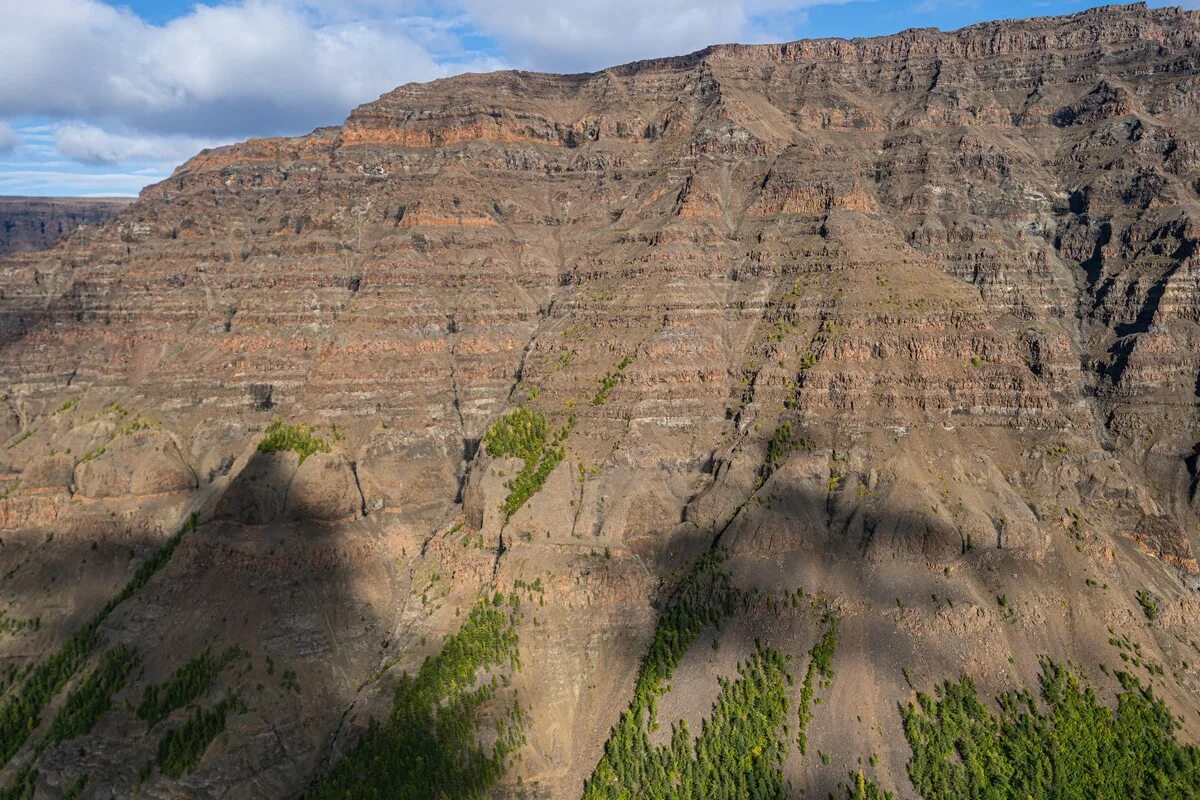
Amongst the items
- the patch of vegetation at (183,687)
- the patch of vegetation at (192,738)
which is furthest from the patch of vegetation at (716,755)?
the patch of vegetation at (183,687)

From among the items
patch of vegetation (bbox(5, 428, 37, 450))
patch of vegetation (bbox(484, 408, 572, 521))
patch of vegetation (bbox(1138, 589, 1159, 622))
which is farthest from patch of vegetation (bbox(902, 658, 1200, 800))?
patch of vegetation (bbox(5, 428, 37, 450))

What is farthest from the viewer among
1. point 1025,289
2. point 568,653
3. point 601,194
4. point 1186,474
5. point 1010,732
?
point 601,194

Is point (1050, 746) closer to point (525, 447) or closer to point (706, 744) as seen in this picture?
point (706, 744)

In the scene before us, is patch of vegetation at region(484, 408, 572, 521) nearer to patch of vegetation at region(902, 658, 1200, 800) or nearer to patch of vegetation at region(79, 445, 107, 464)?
patch of vegetation at region(902, 658, 1200, 800)

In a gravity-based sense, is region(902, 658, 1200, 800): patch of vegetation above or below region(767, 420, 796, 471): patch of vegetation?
below

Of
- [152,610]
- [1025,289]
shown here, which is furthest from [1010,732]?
[152,610]

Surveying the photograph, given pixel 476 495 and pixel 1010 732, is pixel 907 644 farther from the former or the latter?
pixel 476 495

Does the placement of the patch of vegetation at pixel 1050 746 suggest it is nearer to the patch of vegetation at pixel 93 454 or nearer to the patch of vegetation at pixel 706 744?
the patch of vegetation at pixel 706 744
